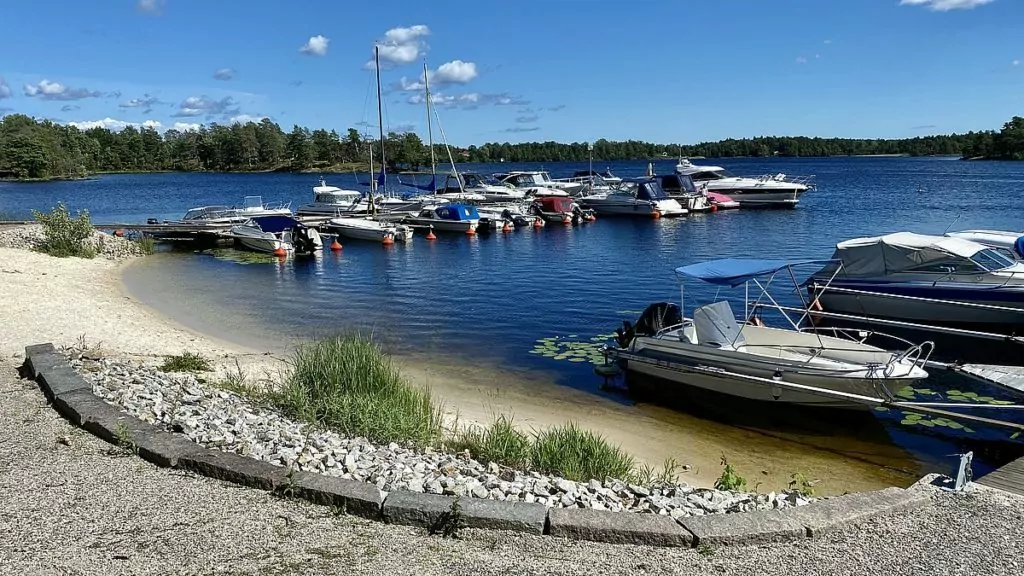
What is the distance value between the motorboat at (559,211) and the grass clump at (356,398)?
35.5 m

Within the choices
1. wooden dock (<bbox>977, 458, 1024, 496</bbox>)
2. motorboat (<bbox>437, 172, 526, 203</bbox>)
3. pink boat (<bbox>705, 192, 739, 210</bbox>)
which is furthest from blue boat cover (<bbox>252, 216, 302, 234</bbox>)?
wooden dock (<bbox>977, 458, 1024, 496</bbox>)

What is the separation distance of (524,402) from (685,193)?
133 feet

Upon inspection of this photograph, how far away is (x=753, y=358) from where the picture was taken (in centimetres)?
1224

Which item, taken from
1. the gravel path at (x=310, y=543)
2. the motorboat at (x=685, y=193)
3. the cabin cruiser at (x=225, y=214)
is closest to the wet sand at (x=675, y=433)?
the gravel path at (x=310, y=543)

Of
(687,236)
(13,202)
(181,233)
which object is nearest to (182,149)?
(13,202)

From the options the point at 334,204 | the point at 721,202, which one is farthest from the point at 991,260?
the point at 334,204

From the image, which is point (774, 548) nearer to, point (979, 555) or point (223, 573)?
point (979, 555)

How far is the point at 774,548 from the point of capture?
5.56 metres

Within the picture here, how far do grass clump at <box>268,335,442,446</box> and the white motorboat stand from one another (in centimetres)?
2665

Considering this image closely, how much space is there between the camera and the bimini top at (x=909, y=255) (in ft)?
59.0

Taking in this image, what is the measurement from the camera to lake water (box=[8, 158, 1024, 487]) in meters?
15.9

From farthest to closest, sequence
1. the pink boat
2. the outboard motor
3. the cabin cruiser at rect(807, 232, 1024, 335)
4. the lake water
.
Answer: the pink boat
the cabin cruiser at rect(807, 232, 1024, 335)
the lake water
the outboard motor

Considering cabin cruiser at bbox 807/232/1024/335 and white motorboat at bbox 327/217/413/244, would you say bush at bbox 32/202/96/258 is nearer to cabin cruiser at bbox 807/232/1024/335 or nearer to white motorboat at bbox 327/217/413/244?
white motorboat at bbox 327/217/413/244

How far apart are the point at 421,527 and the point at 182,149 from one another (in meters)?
189
